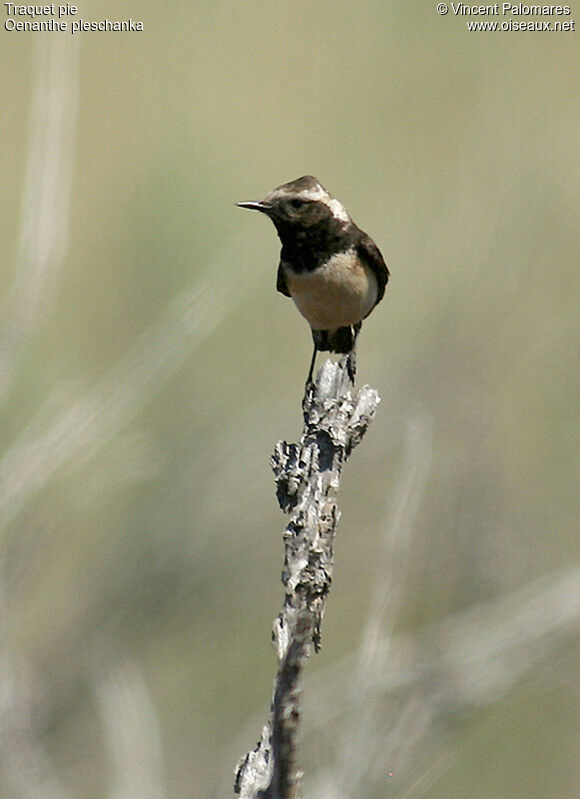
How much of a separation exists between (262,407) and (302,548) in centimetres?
309

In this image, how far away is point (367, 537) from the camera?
7387 millimetres

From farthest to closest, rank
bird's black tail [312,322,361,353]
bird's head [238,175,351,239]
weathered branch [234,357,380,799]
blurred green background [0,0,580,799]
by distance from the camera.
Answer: bird's black tail [312,322,361,353]
bird's head [238,175,351,239]
blurred green background [0,0,580,799]
weathered branch [234,357,380,799]

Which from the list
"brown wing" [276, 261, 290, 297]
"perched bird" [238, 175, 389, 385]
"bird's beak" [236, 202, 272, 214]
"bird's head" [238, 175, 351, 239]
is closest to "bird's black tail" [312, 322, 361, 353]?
"perched bird" [238, 175, 389, 385]

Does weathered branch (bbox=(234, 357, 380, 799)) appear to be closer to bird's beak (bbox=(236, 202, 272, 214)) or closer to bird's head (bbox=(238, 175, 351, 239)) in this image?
bird's beak (bbox=(236, 202, 272, 214))

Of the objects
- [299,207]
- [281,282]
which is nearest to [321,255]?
[299,207]

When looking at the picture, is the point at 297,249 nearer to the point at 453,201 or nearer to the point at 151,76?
the point at 453,201

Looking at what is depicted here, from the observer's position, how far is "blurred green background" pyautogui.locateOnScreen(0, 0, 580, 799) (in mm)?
3959

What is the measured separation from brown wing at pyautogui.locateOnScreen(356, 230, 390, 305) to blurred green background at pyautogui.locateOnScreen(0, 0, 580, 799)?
24 centimetres

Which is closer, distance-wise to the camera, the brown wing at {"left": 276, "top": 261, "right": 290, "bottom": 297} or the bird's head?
the bird's head

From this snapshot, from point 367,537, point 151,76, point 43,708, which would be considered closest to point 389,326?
point 367,537

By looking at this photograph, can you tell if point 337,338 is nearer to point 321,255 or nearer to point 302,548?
→ point 321,255

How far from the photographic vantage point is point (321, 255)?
5621 mm

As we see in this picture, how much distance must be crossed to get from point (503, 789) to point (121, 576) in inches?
118

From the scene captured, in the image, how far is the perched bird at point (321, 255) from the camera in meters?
Result: 5.54
